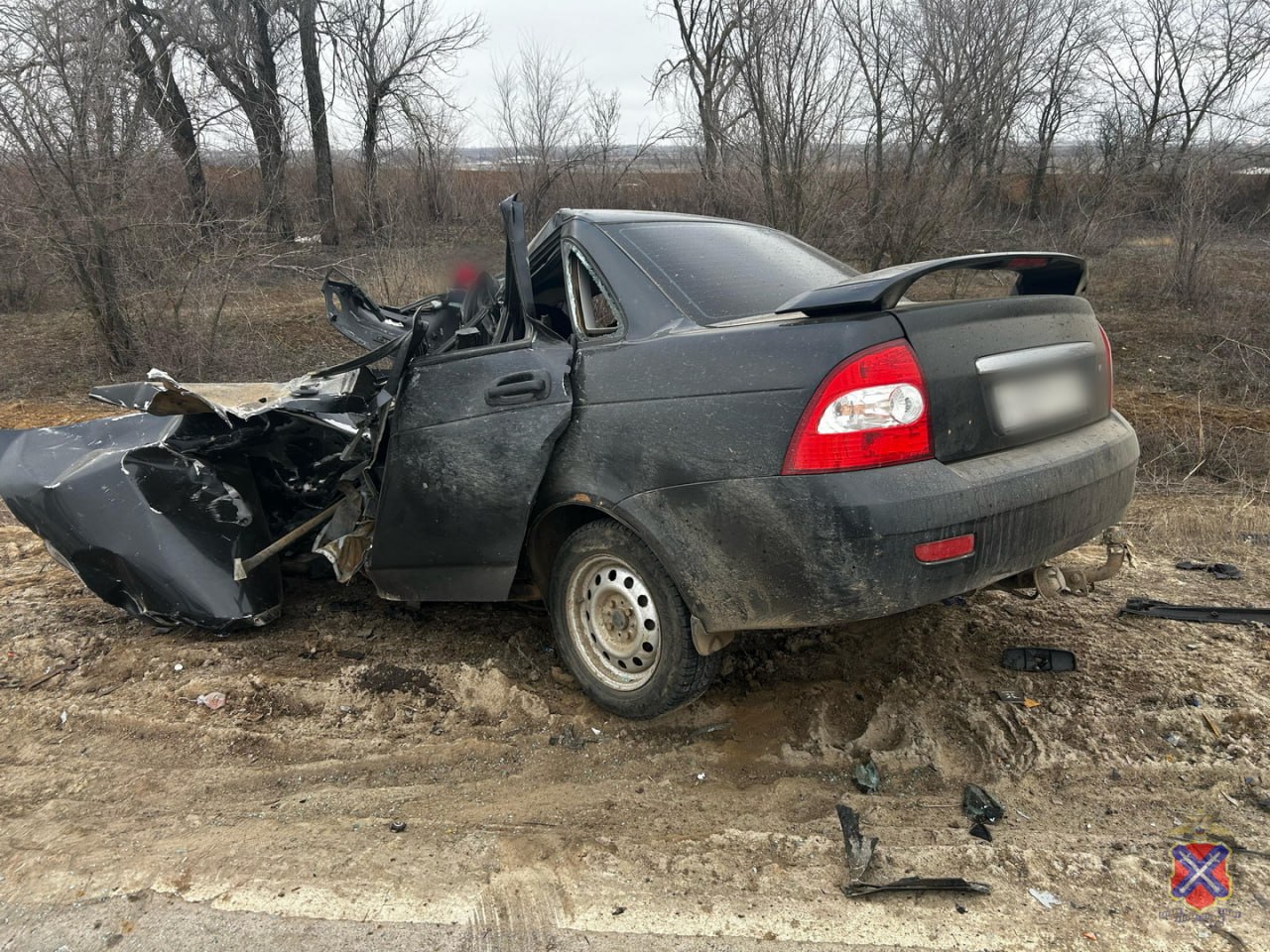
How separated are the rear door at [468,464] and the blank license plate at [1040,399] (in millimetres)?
1442

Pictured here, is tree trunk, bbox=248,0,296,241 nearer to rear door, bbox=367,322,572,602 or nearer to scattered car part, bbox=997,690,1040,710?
rear door, bbox=367,322,572,602

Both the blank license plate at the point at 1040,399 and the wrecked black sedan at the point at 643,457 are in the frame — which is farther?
the blank license plate at the point at 1040,399

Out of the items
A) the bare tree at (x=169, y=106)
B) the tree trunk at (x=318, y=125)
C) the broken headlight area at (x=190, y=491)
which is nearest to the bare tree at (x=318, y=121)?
the tree trunk at (x=318, y=125)

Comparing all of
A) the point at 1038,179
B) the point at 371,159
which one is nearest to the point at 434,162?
the point at 371,159

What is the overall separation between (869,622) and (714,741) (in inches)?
39.0

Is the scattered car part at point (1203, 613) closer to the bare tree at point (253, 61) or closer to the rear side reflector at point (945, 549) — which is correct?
the rear side reflector at point (945, 549)

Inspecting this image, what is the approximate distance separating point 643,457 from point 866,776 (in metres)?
1.31

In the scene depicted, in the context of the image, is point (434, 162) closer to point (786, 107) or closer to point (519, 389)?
point (786, 107)

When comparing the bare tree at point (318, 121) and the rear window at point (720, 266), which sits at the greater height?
the bare tree at point (318, 121)

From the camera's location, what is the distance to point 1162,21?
22.7 meters

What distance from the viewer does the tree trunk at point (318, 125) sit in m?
14.0

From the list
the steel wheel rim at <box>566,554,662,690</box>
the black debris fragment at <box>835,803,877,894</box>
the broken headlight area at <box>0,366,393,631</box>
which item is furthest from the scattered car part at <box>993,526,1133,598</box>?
the broken headlight area at <box>0,366,393,631</box>

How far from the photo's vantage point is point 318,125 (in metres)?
18.0

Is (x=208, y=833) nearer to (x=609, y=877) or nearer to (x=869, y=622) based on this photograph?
(x=609, y=877)
